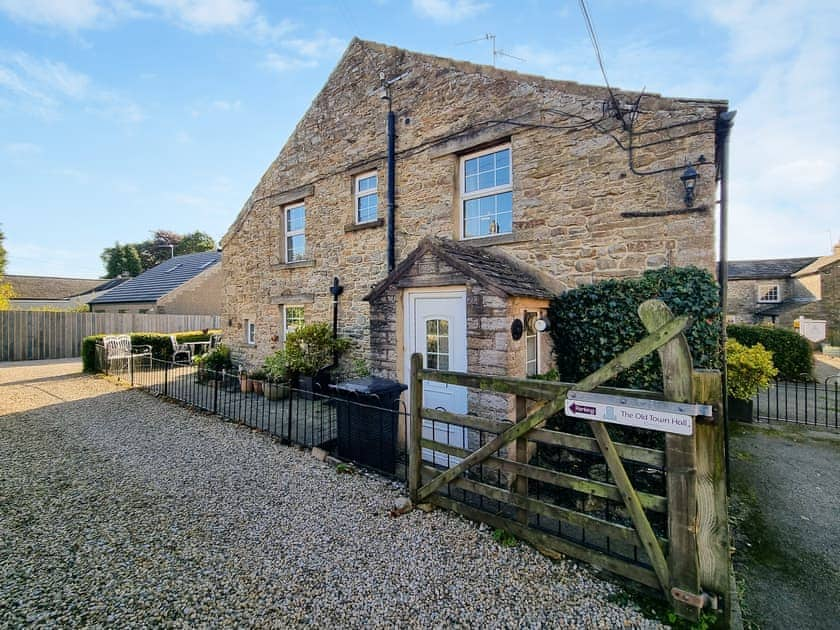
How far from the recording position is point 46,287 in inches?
1554

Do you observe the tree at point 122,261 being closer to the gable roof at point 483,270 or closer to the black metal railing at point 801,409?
the gable roof at point 483,270

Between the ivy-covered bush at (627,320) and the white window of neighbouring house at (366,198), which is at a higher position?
the white window of neighbouring house at (366,198)

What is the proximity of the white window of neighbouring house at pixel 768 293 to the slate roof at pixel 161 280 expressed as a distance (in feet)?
126

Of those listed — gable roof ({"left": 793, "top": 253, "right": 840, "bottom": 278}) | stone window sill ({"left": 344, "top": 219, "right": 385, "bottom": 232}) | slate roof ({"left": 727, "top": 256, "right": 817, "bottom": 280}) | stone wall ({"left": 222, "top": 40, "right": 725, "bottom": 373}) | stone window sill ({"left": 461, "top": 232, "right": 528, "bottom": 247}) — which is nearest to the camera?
stone wall ({"left": 222, "top": 40, "right": 725, "bottom": 373})

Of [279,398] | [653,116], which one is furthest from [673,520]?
[279,398]

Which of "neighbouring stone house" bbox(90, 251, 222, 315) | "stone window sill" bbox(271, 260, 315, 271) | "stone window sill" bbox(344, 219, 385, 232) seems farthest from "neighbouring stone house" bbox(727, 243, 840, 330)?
"neighbouring stone house" bbox(90, 251, 222, 315)

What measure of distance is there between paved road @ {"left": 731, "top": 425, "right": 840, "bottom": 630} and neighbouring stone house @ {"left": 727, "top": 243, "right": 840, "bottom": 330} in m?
24.0

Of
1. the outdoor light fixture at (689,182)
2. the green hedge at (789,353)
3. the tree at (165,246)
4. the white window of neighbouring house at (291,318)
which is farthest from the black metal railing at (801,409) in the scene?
the tree at (165,246)

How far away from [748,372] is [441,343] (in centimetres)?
654

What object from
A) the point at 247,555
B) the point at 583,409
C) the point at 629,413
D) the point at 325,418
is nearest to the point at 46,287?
the point at 325,418

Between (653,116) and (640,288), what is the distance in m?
2.70

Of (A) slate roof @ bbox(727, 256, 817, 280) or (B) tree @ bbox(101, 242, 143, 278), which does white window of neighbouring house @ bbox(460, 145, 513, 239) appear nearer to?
(A) slate roof @ bbox(727, 256, 817, 280)

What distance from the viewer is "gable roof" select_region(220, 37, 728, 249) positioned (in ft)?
21.4

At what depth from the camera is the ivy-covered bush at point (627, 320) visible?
5.33 metres
